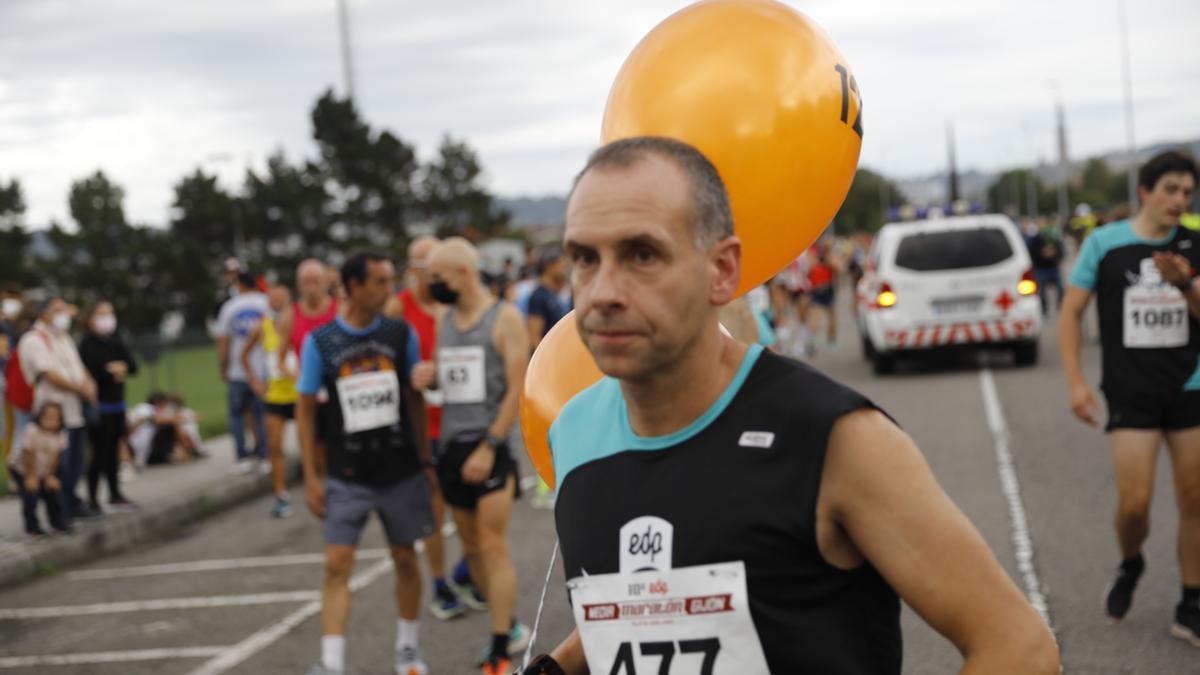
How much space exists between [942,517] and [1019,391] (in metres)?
13.2

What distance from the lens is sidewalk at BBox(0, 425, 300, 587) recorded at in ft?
30.9

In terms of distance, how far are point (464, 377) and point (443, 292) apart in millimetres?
432

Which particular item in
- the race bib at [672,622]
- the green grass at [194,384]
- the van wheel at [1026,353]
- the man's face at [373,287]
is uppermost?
the man's face at [373,287]

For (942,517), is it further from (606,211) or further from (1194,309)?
(1194,309)

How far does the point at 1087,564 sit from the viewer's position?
694 cm

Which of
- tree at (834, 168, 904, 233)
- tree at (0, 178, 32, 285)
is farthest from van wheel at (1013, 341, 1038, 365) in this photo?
tree at (834, 168, 904, 233)

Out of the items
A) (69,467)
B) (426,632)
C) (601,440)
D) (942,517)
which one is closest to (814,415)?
(942,517)

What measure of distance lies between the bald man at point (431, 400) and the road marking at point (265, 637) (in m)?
0.72

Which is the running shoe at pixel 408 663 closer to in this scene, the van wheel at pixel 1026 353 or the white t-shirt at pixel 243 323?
the white t-shirt at pixel 243 323

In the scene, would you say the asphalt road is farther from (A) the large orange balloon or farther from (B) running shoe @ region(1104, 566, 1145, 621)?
(A) the large orange balloon

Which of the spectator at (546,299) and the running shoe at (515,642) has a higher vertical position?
the spectator at (546,299)

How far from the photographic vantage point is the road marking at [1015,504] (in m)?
6.39

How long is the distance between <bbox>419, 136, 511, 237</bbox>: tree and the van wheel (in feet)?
214

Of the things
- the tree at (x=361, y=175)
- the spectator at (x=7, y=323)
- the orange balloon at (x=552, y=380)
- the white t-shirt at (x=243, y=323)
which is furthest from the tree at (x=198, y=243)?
the orange balloon at (x=552, y=380)
